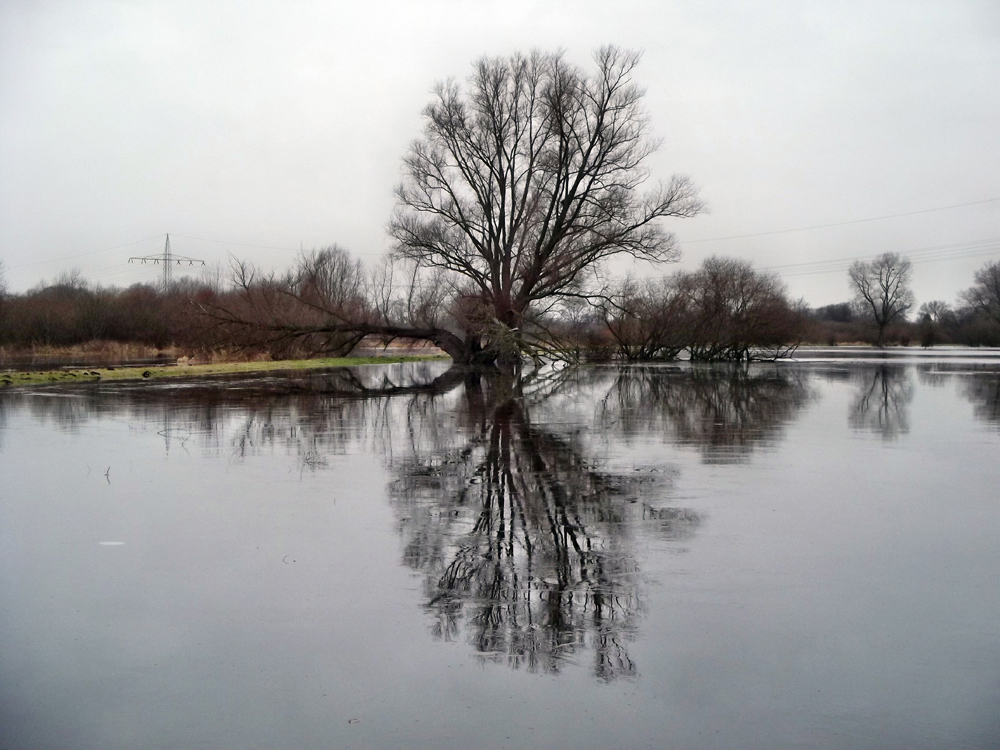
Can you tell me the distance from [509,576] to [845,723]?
2.56 meters

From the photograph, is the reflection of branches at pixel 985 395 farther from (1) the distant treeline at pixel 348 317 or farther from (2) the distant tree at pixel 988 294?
(2) the distant tree at pixel 988 294

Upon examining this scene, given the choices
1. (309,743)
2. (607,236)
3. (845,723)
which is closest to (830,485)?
(845,723)

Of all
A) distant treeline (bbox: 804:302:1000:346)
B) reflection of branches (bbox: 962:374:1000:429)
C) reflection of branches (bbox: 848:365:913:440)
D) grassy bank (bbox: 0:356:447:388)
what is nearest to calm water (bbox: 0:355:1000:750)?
reflection of branches (bbox: 848:365:913:440)

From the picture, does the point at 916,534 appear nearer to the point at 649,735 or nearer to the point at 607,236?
the point at 649,735

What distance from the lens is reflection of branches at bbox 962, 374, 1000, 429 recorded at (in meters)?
17.1

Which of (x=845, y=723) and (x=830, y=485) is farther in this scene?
(x=830, y=485)

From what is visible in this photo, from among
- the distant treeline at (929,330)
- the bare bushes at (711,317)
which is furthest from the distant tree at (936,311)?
the bare bushes at (711,317)

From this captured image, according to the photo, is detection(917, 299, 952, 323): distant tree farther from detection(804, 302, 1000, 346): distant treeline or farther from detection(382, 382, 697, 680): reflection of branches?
detection(382, 382, 697, 680): reflection of branches

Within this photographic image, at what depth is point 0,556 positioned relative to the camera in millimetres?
6609

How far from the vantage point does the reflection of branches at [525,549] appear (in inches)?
189

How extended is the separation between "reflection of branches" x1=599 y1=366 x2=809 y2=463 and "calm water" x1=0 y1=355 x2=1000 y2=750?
1011 mm

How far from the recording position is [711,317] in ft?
155

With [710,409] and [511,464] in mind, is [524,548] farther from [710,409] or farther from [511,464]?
[710,409]

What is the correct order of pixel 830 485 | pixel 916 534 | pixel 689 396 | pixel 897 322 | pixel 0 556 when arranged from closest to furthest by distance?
pixel 0 556
pixel 916 534
pixel 830 485
pixel 689 396
pixel 897 322
